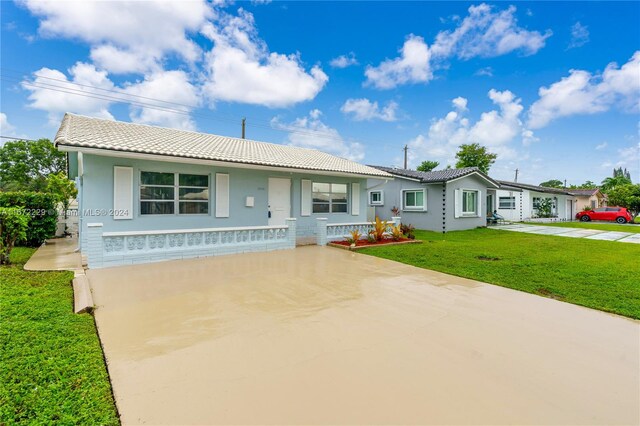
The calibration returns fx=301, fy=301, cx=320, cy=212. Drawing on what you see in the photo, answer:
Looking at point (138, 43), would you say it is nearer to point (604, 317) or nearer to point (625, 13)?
point (604, 317)

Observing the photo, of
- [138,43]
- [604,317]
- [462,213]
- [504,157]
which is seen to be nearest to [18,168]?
[138,43]

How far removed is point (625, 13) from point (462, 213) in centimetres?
1052

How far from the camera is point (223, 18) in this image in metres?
13.9

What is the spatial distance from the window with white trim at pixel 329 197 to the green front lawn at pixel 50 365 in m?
10.1

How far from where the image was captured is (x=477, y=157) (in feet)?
115

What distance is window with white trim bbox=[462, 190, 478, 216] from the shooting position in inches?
717

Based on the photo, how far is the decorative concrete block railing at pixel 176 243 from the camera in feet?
23.9

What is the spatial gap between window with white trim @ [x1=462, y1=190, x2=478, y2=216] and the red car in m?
18.6

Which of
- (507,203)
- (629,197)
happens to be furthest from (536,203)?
(629,197)

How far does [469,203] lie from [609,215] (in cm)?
1971

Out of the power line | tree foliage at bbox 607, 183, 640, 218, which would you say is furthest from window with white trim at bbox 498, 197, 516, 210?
tree foliage at bbox 607, 183, 640, 218

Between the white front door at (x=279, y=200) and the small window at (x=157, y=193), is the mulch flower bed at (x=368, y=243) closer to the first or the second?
the white front door at (x=279, y=200)

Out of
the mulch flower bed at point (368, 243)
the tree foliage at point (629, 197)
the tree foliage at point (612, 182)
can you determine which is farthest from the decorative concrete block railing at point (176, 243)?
the tree foliage at point (612, 182)

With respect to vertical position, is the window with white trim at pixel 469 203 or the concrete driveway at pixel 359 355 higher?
the window with white trim at pixel 469 203
